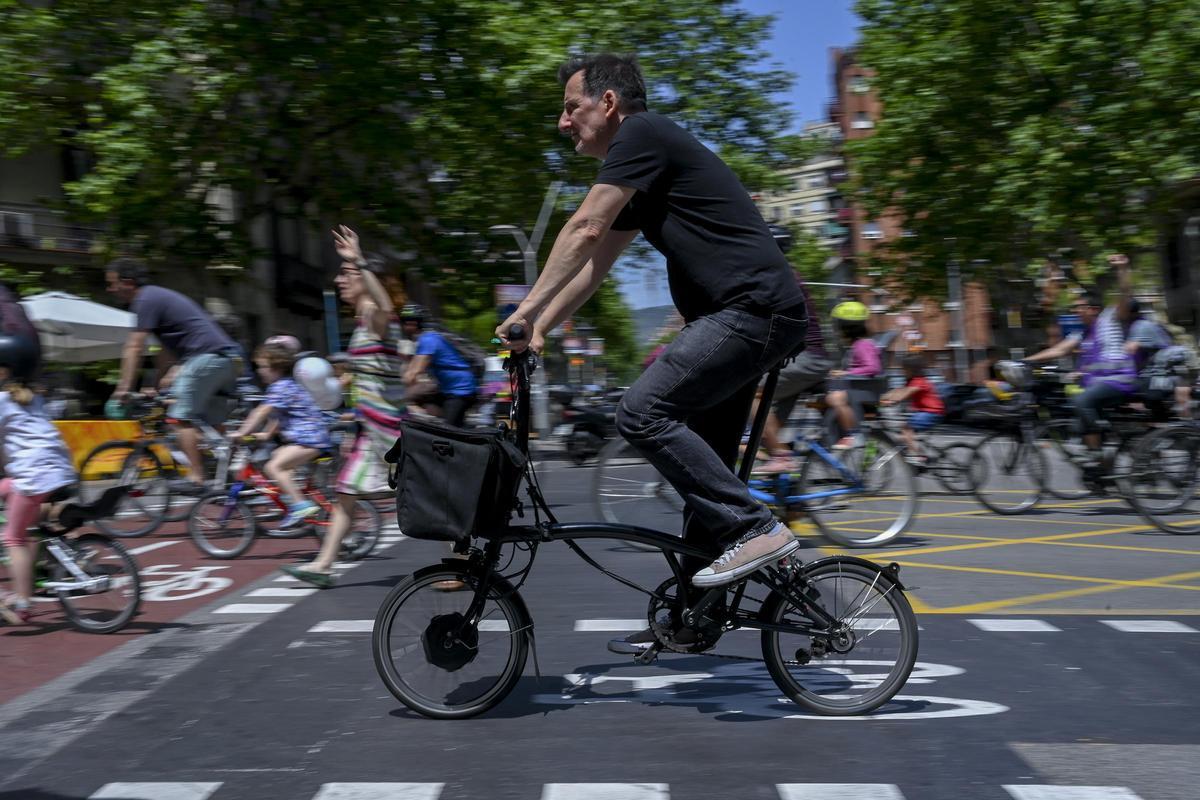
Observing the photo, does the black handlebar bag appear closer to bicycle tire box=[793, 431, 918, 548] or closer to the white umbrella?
bicycle tire box=[793, 431, 918, 548]

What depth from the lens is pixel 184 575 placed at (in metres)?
8.64

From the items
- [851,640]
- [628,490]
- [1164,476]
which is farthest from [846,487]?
[851,640]

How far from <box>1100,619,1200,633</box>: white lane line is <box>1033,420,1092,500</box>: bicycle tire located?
482cm

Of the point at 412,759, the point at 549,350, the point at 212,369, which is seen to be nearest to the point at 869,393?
the point at 212,369

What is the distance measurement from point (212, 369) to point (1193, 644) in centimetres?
740

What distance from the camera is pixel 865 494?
29.9 feet

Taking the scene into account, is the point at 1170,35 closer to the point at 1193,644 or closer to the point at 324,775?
the point at 1193,644

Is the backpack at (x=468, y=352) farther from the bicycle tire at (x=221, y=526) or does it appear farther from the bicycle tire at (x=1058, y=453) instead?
the bicycle tire at (x=1058, y=453)

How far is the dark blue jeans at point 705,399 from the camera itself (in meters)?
4.51

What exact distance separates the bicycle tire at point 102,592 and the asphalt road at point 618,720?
20 centimetres

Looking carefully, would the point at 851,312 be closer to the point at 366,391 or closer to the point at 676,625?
the point at 366,391

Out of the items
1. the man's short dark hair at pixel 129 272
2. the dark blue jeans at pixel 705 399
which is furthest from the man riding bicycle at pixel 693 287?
the man's short dark hair at pixel 129 272

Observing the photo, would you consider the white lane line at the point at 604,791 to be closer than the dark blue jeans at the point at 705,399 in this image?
Yes

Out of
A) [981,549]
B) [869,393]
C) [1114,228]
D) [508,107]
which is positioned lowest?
[981,549]
